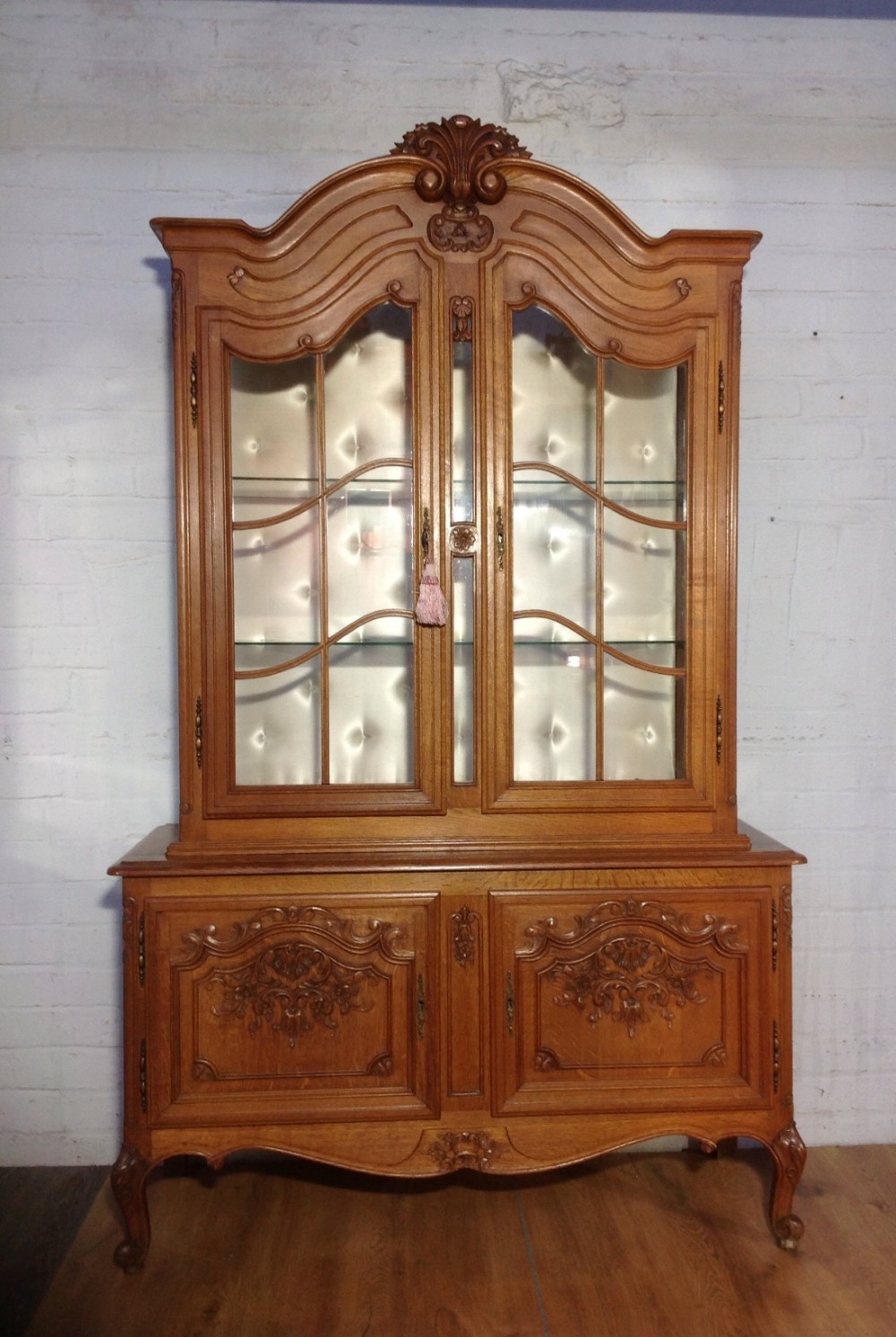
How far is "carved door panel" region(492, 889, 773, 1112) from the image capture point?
2.02 meters

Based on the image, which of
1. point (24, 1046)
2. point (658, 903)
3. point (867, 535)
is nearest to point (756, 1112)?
point (658, 903)

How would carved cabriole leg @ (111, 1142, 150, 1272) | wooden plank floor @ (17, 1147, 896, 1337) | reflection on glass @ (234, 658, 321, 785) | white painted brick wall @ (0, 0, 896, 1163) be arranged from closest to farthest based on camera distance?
wooden plank floor @ (17, 1147, 896, 1337) < carved cabriole leg @ (111, 1142, 150, 1272) < reflection on glass @ (234, 658, 321, 785) < white painted brick wall @ (0, 0, 896, 1163)

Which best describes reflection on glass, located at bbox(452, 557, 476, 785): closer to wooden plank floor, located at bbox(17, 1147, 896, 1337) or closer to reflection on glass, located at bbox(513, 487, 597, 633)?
reflection on glass, located at bbox(513, 487, 597, 633)

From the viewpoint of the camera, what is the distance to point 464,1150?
200cm

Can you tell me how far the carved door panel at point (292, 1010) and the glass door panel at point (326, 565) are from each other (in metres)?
0.28

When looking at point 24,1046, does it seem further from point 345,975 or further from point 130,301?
point 130,301

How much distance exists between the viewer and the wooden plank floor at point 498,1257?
1.85 m

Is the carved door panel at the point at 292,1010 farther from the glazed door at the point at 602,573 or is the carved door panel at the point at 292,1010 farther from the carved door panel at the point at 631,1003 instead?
the glazed door at the point at 602,573

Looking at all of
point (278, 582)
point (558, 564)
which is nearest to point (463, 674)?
point (558, 564)

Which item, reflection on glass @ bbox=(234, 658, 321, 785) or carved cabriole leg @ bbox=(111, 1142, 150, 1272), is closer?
carved cabriole leg @ bbox=(111, 1142, 150, 1272)

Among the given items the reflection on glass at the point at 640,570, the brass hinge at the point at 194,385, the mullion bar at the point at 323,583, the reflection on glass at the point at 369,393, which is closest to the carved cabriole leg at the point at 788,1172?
the reflection on glass at the point at 640,570

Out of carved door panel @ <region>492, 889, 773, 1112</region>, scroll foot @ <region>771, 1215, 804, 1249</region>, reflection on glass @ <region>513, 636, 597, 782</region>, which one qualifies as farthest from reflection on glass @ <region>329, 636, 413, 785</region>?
scroll foot @ <region>771, 1215, 804, 1249</region>

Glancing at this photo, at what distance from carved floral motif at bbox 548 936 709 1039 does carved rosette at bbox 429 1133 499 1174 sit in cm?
31

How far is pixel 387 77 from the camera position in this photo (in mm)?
2439
